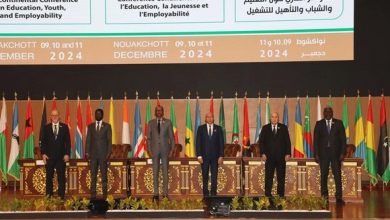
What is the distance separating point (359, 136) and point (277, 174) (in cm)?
270

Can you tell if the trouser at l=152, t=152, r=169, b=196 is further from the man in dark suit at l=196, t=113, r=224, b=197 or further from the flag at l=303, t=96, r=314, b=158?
the flag at l=303, t=96, r=314, b=158

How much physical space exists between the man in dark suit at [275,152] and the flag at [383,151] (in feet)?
9.15

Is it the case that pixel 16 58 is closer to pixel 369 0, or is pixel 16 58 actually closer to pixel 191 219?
pixel 191 219

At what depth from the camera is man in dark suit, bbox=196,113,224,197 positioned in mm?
10945

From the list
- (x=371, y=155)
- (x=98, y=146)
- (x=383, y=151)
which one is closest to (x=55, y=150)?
(x=98, y=146)

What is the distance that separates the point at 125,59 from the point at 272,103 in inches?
126

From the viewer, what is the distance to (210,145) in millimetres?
10938

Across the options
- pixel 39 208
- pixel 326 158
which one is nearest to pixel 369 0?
pixel 326 158

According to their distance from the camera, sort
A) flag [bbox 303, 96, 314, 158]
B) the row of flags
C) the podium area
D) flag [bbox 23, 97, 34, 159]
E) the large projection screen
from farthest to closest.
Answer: flag [bbox 23, 97, 34, 159] < the row of flags < flag [bbox 303, 96, 314, 158] < the large projection screen < the podium area

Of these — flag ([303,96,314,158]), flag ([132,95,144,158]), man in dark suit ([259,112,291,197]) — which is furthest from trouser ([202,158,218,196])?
flag ([303,96,314,158])

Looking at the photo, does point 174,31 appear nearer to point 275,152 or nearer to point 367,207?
point 275,152

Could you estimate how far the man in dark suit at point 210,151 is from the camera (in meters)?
10.9

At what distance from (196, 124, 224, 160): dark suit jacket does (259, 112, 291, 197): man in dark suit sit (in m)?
0.66

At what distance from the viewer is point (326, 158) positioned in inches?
Answer: 425
